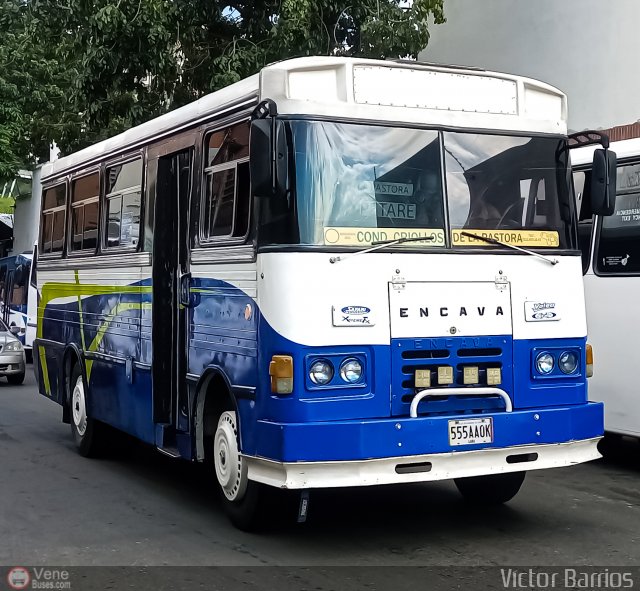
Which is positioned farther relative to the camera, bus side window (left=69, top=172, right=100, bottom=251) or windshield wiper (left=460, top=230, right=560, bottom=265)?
bus side window (left=69, top=172, right=100, bottom=251)

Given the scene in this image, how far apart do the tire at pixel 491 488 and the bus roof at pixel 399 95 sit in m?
2.58

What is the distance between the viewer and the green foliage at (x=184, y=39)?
16562 mm

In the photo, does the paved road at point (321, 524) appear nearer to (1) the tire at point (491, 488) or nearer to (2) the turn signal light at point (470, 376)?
(1) the tire at point (491, 488)

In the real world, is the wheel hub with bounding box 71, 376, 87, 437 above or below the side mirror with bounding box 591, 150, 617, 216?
below

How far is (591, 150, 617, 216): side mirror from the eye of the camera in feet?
25.7

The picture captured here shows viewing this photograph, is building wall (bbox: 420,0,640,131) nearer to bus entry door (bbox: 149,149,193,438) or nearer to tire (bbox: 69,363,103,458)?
tire (bbox: 69,363,103,458)

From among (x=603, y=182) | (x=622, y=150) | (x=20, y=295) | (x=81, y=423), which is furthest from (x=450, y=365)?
(x=20, y=295)

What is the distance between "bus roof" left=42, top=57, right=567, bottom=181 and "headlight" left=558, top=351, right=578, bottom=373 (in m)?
1.57

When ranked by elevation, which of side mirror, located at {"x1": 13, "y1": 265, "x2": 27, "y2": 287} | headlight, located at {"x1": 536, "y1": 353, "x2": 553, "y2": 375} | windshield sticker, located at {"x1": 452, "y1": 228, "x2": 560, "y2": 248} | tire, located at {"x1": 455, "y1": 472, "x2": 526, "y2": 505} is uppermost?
side mirror, located at {"x1": 13, "y1": 265, "x2": 27, "y2": 287}

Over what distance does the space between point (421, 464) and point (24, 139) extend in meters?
23.2

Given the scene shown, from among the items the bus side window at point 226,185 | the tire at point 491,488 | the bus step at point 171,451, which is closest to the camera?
the bus side window at point 226,185

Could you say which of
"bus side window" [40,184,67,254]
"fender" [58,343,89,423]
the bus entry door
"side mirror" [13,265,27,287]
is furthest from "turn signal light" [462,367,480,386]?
"side mirror" [13,265,27,287]
